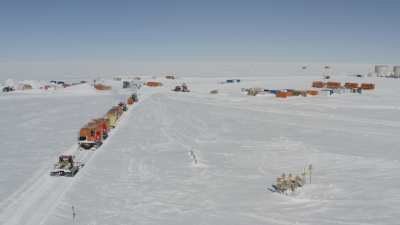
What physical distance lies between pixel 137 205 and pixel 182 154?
34.1 ft

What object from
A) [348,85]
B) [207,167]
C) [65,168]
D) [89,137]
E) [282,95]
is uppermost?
[348,85]

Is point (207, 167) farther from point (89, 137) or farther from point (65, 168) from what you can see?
point (89, 137)

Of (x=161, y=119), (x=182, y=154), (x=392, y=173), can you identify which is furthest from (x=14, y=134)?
(x=392, y=173)

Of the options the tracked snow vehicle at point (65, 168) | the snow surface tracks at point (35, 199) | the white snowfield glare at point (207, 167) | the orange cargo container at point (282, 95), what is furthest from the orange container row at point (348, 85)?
the snow surface tracks at point (35, 199)

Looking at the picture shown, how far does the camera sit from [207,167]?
80.6 feet

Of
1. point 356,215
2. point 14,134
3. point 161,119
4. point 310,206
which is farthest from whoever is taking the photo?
point 161,119

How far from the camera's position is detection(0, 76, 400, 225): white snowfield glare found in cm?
1684

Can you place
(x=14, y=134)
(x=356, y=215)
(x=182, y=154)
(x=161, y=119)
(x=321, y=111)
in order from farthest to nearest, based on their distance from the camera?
(x=321, y=111), (x=161, y=119), (x=14, y=134), (x=182, y=154), (x=356, y=215)

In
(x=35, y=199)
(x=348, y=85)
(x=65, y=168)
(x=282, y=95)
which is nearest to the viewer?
(x=35, y=199)

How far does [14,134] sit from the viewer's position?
37.0 metres

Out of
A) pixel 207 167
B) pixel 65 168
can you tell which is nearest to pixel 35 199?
pixel 65 168

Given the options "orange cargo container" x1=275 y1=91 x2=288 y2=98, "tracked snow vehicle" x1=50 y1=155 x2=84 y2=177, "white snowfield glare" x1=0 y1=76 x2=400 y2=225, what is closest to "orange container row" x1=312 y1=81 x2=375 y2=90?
"orange cargo container" x1=275 y1=91 x2=288 y2=98

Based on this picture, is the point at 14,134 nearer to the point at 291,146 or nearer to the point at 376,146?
the point at 291,146

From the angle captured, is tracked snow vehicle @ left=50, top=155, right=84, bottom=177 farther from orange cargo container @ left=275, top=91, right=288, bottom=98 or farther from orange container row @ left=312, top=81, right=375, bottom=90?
orange container row @ left=312, top=81, right=375, bottom=90
